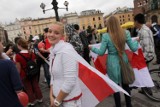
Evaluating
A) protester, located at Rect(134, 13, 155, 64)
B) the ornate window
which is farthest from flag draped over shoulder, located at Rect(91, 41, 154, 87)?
the ornate window

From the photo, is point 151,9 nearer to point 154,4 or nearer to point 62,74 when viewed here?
point 154,4

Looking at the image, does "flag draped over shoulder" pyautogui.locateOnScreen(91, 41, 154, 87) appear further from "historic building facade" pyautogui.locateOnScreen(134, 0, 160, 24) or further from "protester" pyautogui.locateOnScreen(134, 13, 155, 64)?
"historic building facade" pyautogui.locateOnScreen(134, 0, 160, 24)

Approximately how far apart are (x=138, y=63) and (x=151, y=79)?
1.28ft

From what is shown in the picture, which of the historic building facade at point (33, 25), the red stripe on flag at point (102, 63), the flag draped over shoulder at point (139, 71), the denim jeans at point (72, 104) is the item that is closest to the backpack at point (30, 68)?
the red stripe on flag at point (102, 63)

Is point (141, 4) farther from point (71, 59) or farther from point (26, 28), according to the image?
point (26, 28)

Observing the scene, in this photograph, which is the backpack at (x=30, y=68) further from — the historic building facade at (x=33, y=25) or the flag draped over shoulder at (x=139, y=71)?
the historic building facade at (x=33, y=25)

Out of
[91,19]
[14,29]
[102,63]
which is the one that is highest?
[102,63]

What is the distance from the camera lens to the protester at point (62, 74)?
2764 millimetres

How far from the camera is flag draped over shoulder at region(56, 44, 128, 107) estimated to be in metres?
3.03

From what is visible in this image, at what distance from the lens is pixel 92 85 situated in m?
3.14

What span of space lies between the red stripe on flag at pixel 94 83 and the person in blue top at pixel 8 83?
0.68 meters

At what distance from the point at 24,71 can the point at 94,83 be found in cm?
360

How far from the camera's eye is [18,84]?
2824 mm

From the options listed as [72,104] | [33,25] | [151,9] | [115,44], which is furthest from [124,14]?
[72,104]
